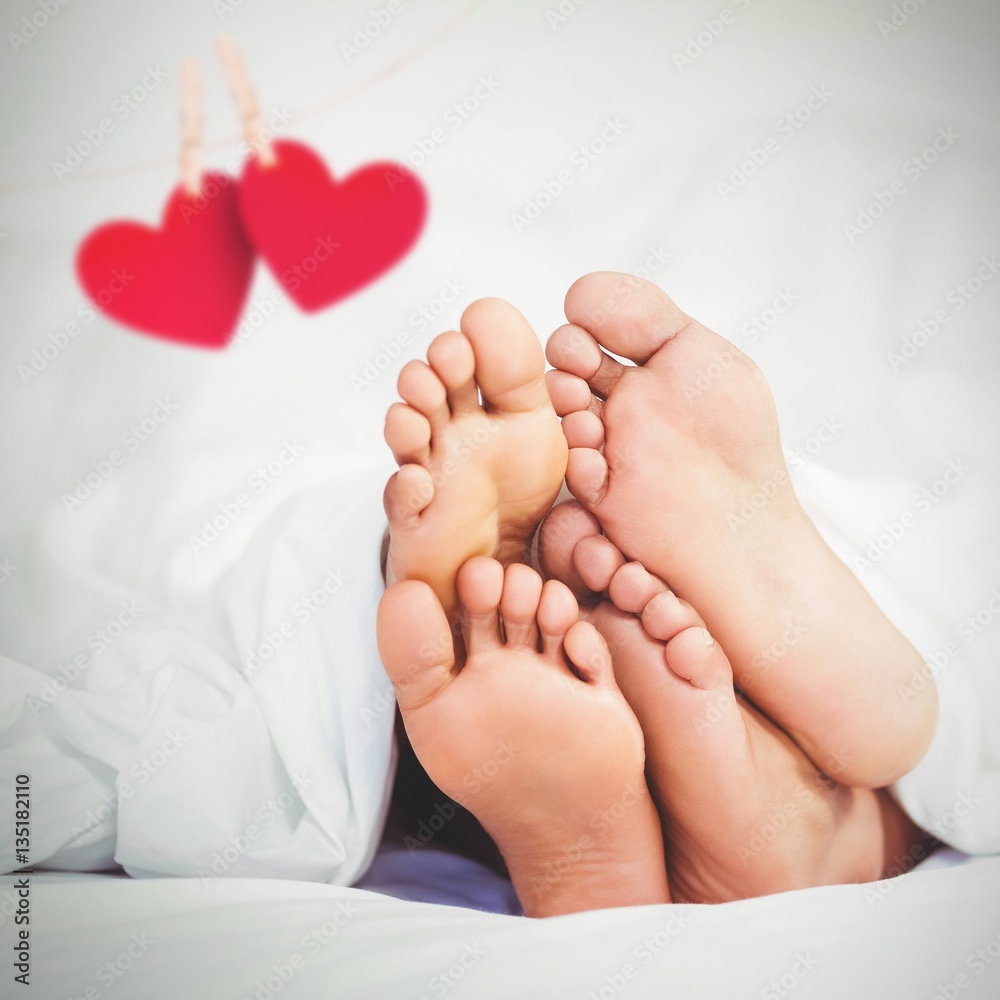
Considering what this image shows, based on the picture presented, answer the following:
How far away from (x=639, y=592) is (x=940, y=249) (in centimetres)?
69

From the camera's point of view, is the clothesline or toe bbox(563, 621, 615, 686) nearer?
toe bbox(563, 621, 615, 686)

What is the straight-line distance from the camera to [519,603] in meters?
0.58

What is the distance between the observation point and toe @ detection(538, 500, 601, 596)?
646 mm

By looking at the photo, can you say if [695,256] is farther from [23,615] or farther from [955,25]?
[23,615]

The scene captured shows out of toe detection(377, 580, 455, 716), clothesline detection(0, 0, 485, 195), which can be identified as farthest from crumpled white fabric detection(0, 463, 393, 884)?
clothesline detection(0, 0, 485, 195)

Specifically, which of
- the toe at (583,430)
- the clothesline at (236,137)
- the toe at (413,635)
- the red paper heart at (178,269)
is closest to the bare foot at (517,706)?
the toe at (413,635)

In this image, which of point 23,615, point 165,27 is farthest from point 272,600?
point 165,27

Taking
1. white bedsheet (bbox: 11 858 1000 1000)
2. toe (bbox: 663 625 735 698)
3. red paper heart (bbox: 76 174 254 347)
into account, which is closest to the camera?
white bedsheet (bbox: 11 858 1000 1000)

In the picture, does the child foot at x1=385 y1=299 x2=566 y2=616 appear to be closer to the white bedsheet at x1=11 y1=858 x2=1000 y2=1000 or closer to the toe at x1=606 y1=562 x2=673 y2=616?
the toe at x1=606 y1=562 x2=673 y2=616

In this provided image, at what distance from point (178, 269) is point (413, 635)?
62 cm

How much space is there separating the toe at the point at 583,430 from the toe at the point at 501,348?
2.7 inches

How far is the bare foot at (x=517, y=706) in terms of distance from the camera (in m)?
0.57

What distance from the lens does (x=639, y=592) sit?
24.4 inches

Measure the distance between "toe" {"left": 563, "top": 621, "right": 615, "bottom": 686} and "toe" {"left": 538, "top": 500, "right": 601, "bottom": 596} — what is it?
0.06 m
